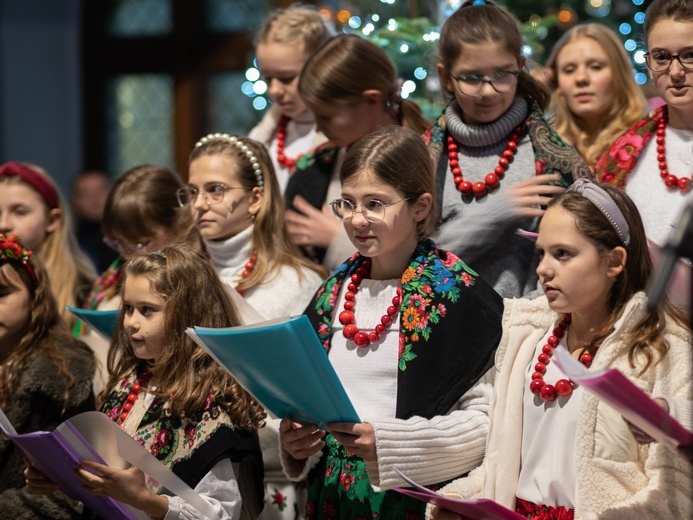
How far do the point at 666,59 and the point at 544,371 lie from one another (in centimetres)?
104

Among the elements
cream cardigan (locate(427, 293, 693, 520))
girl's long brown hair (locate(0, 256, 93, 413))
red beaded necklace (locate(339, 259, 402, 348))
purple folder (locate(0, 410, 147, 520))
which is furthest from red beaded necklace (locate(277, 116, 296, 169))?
cream cardigan (locate(427, 293, 693, 520))

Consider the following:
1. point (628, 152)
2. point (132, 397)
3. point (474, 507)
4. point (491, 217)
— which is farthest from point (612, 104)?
point (474, 507)

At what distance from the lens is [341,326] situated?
2785 mm

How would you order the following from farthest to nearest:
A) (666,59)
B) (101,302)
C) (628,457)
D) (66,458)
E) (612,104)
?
1. (612,104)
2. (101,302)
3. (666,59)
4. (66,458)
5. (628,457)

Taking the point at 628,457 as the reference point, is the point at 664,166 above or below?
above

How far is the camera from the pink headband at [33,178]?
4215mm

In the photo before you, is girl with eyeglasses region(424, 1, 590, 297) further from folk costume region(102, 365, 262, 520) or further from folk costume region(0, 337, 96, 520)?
folk costume region(0, 337, 96, 520)

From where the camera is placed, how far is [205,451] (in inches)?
106

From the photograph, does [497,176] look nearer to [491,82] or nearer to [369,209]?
[491,82]

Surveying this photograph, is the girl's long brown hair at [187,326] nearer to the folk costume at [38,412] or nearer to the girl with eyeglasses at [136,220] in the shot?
the folk costume at [38,412]

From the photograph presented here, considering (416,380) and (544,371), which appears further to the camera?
(416,380)

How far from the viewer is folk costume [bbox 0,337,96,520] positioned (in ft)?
10.0

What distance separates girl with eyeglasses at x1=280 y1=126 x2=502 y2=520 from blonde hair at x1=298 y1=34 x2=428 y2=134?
68 centimetres

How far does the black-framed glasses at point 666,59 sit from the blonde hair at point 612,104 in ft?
2.82
